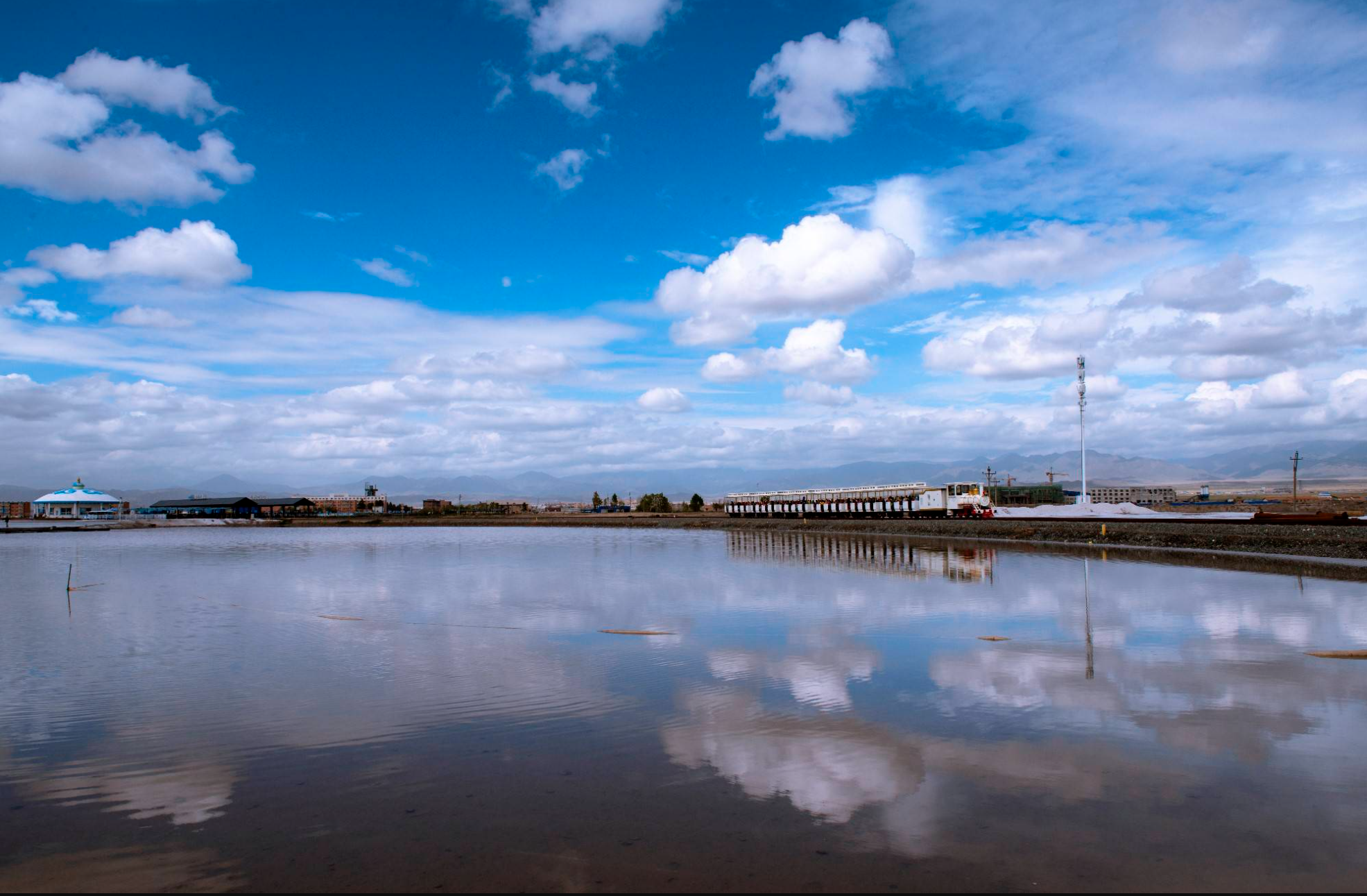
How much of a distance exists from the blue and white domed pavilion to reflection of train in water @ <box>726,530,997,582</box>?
14753 centimetres

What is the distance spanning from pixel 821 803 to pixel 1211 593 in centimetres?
1971

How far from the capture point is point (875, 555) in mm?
38906

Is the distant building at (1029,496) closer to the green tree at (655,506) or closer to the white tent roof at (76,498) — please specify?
the green tree at (655,506)

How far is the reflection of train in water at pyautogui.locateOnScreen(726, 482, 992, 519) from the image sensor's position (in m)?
79.1

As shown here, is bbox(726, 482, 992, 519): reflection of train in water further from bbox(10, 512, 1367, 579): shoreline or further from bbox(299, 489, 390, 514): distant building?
bbox(299, 489, 390, 514): distant building

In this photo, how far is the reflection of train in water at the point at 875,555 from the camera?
3033 cm

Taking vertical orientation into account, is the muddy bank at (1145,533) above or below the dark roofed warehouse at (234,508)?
below

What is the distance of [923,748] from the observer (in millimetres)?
8328

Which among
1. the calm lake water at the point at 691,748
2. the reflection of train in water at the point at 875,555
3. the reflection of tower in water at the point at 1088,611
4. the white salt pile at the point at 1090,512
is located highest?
the white salt pile at the point at 1090,512

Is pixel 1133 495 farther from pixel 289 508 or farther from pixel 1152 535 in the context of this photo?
pixel 289 508

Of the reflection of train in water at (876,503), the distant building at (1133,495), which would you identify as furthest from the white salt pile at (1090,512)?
the distant building at (1133,495)

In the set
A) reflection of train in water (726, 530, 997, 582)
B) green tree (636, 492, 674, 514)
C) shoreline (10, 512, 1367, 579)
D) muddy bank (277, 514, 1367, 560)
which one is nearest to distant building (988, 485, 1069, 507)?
shoreline (10, 512, 1367, 579)

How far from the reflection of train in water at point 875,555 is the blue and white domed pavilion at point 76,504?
14753 cm

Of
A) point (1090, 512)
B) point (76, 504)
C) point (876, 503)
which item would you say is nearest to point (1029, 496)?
point (876, 503)
